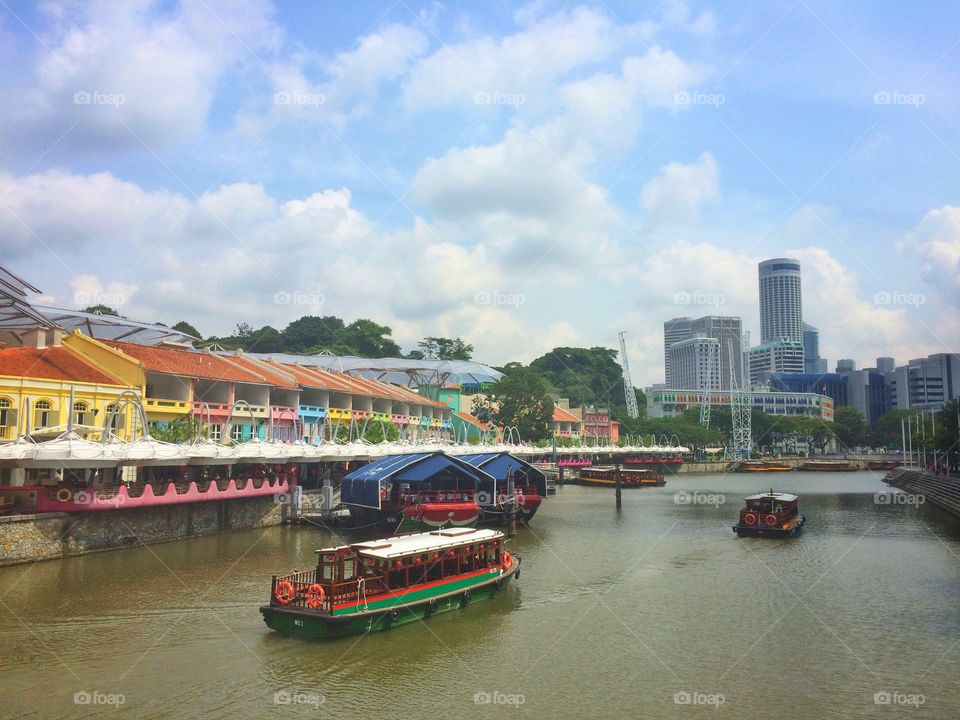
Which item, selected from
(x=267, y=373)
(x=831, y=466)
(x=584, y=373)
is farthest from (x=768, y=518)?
(x=584, y=373)

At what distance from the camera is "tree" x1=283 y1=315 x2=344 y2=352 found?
454ft

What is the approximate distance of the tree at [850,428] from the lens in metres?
169

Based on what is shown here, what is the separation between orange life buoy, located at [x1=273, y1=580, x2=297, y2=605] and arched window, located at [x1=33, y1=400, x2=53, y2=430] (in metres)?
23.5

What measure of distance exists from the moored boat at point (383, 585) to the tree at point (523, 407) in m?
71.6

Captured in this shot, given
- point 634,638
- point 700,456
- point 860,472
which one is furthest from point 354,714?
point 700,456

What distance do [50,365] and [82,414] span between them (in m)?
2.98

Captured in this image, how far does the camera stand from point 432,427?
8894cm

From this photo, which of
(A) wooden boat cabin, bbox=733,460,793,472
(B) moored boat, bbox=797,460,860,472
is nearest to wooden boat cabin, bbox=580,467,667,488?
(A) wooden boat cabin, bbox=733,460,793,472

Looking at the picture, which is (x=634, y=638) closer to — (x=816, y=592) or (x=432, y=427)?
(x=816, y=592)

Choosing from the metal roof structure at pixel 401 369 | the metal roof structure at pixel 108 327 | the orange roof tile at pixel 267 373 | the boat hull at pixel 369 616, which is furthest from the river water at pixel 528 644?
the metal roof structure at pixel 401 369

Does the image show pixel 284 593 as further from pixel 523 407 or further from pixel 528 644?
pixel 523 407

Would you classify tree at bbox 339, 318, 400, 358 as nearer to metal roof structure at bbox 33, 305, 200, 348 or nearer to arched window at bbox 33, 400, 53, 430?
metal roof structure at bbox 33, 305, 200, 348

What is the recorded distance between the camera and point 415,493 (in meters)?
44.8

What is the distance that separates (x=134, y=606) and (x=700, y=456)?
440ft
